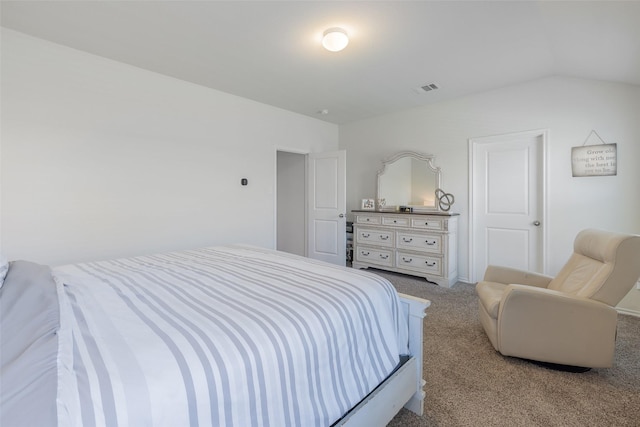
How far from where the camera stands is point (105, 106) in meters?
2.71

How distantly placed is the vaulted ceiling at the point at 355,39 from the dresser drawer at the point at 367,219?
179 cm

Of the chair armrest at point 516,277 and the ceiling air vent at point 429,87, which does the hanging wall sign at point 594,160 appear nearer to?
the chair armrest at point 516,277

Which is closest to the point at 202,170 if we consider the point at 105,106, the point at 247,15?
the point at 105,106

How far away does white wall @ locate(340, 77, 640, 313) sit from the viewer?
275 cm

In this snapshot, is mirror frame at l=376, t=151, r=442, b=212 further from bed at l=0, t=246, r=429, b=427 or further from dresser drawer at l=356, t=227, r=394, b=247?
bed at l=0, t=246, r=429, b=427

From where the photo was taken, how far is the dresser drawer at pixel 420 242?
365 cm

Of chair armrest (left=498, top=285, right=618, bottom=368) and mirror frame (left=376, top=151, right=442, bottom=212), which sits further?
mirror frame (left=376, top=151, right=442, bottom=212)

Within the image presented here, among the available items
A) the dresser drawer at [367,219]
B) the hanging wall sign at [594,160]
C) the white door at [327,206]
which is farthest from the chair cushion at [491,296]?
the white door at [327,206]

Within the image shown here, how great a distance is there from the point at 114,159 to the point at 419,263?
12.1ft

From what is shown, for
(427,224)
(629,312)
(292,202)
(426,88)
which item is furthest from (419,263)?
(292,202)

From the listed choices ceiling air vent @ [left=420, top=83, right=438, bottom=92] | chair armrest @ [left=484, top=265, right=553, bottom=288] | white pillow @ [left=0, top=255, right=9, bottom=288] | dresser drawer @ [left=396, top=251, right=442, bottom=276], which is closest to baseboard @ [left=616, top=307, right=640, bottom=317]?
chair armrest @ [left=484, top=265, right=553, bottom=288]

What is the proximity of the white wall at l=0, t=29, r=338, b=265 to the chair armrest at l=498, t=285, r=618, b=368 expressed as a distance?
9.94 feet

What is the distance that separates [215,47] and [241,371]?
2.67m

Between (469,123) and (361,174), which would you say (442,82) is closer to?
(469,123)
